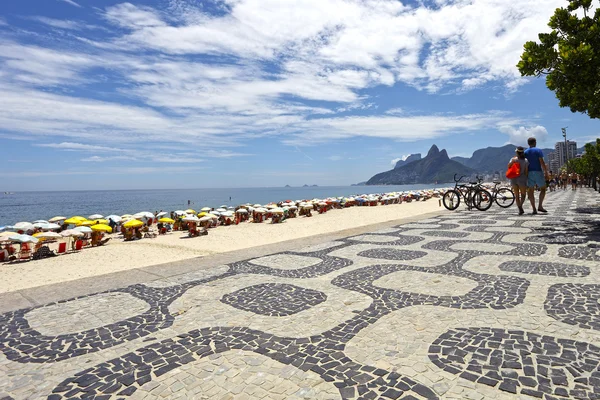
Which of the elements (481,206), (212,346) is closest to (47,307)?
(212,346)

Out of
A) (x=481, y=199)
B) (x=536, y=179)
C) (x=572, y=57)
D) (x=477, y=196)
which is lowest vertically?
(x=481, y=199)

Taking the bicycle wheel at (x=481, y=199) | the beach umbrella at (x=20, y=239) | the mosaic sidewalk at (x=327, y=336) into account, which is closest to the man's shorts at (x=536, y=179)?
the bicycle wheel at (x=481, y=199)

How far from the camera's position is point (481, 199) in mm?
14375

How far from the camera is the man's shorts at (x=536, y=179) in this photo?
31.8ft

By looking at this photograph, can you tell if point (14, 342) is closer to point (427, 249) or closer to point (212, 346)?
point (212, 346)

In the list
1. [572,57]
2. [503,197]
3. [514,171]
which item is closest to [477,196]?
[503,197]

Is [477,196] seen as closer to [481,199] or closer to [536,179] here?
[481,199]

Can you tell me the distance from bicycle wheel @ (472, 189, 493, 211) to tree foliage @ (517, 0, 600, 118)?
6482 millimetres

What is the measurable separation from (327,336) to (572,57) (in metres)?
7.52

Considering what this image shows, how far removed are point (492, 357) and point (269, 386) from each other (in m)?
1.60

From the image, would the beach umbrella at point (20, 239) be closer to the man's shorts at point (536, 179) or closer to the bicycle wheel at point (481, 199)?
the man's shorts at point (536, 179)

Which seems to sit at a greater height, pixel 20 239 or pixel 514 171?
pixel 514 171

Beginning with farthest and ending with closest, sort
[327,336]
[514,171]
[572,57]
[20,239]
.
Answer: [20,239] < [514,171] < [572,57] < [327,336]

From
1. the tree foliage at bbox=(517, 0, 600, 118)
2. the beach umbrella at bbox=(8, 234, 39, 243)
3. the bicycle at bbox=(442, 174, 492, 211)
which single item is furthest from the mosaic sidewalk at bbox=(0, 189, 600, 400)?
the beach umbrella at bbox=(8, 234, 39, 243)
